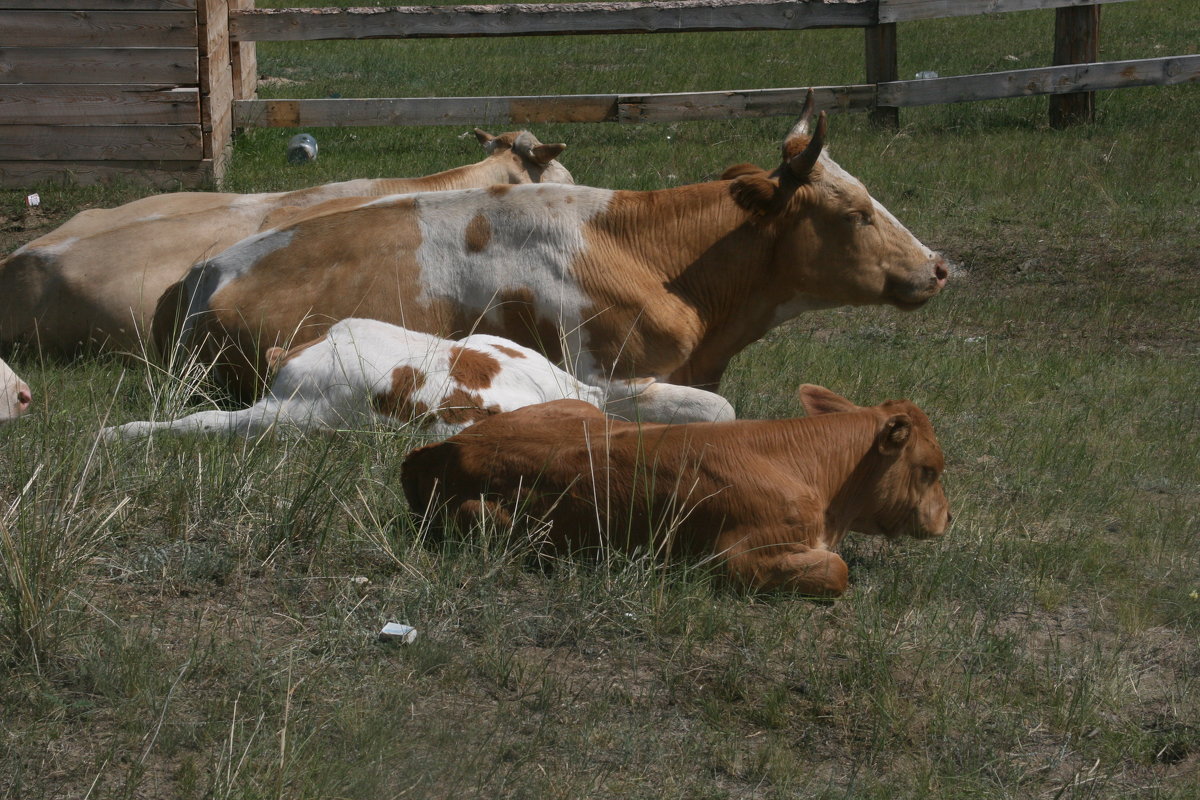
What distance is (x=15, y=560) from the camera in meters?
3.94

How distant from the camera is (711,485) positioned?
4.86 meters

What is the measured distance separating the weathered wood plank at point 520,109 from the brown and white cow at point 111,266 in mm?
5572

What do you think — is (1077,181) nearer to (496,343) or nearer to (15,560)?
(496,343)

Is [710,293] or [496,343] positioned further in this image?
[710,293]

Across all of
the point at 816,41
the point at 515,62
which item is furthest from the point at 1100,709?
the point at 816,41

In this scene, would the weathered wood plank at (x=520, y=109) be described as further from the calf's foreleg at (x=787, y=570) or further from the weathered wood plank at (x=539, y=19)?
the calf's foreleg at (x=787, y=570)

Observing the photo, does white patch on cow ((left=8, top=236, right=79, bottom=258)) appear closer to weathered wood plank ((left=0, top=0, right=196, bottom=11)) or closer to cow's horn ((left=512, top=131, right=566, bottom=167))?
cow's horn ((left=512, top=131, right=566, bottom=167))

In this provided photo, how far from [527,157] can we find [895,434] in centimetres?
604

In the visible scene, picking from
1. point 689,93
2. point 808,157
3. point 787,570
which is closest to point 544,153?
point 808,157

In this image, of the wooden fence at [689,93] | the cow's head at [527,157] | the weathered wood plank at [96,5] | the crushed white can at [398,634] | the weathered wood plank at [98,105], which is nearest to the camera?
the crushed white can at [398,634]

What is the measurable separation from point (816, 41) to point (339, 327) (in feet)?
70.0

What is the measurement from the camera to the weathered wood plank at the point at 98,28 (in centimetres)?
1270

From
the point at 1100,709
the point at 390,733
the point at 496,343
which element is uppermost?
the point at 496,343

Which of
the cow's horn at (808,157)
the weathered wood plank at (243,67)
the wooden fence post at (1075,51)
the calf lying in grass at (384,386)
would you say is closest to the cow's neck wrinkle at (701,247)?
the cow's horn at (808,157)
